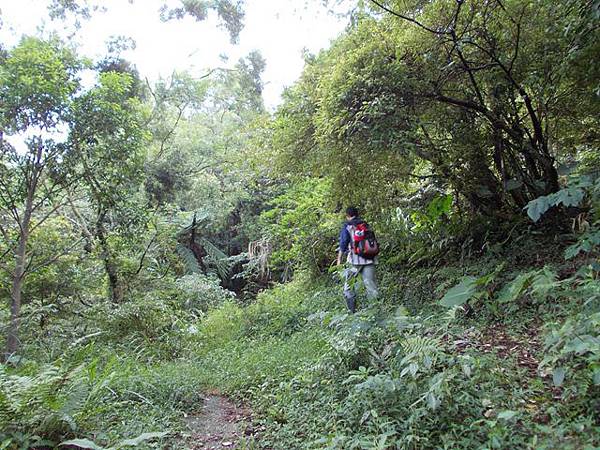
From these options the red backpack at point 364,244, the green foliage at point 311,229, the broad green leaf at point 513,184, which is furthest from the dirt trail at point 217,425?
the green foliage at point 311,229

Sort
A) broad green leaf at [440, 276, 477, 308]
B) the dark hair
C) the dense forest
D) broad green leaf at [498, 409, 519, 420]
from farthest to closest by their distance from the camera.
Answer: the dark hair
broad green leaf at [440, 276, 477, 308]
the dense forest
broad green leaf at [498, 409, 519, 420]

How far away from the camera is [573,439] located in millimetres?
2197

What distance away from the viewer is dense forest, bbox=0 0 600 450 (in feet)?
9.69

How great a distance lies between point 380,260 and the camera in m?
7.72

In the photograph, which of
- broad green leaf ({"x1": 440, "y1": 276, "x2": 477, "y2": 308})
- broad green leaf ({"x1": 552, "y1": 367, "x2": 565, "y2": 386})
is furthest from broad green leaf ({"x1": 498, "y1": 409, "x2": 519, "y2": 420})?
broad green leaf ({"x1": 440, "y1": 276, "x2": 477, "y2": 308})

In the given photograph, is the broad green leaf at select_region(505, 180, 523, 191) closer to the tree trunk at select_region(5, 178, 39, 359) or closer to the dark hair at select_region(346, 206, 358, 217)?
the dark hair at select_region(346, 206, 358, 217)

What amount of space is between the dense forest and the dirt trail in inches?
1.1

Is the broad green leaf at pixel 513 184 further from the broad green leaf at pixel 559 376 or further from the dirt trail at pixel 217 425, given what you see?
the dirt trail at pixel 217 425

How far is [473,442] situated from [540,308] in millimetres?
2018

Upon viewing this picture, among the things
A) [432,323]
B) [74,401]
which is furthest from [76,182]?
[432,323]

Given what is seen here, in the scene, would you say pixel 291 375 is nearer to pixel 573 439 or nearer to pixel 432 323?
pixel 432 323

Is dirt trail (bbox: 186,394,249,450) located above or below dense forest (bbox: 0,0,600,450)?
below

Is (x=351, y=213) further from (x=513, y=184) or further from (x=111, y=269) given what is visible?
(x=111, y=269)

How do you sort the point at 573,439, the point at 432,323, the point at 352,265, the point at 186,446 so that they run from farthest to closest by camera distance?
the point at 352,265
the point at 432,323
the point at 186,446
the point at 573,439
